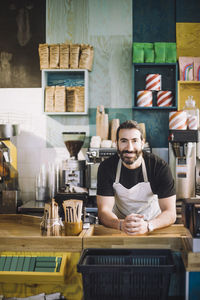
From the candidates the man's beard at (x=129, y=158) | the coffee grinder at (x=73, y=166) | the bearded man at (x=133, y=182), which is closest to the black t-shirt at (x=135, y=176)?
the bearded man at (x=133, y=182)

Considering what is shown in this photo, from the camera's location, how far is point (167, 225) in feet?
6.85

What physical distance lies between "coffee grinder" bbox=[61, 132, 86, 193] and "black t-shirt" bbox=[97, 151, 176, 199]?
0.87m

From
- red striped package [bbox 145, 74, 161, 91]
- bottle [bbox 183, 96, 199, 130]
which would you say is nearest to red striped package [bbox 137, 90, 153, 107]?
red striped package [bbox 145, 74, 161, 91]

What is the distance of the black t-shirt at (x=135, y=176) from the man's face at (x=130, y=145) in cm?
15

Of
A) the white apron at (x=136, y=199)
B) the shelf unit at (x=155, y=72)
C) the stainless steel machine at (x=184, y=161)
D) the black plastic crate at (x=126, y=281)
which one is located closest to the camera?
the black plastic crate at (x=126, y=281)

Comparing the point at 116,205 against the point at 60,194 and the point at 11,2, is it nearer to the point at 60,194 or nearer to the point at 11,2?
the point at 60,194

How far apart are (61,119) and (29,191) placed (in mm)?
1015

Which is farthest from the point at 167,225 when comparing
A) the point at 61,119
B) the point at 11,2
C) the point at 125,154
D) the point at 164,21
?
the point at 11,2

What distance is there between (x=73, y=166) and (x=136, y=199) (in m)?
1.22

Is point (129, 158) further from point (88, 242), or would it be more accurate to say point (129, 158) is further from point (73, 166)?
point (73, 166)

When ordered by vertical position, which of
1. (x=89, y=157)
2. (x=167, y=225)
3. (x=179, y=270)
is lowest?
(x=179, y=270)

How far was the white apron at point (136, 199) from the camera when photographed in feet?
8.18

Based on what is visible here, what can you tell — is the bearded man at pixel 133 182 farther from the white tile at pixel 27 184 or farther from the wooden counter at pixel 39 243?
the white tile at pixel 27 184

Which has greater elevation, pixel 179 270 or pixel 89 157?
pixel 89 157
